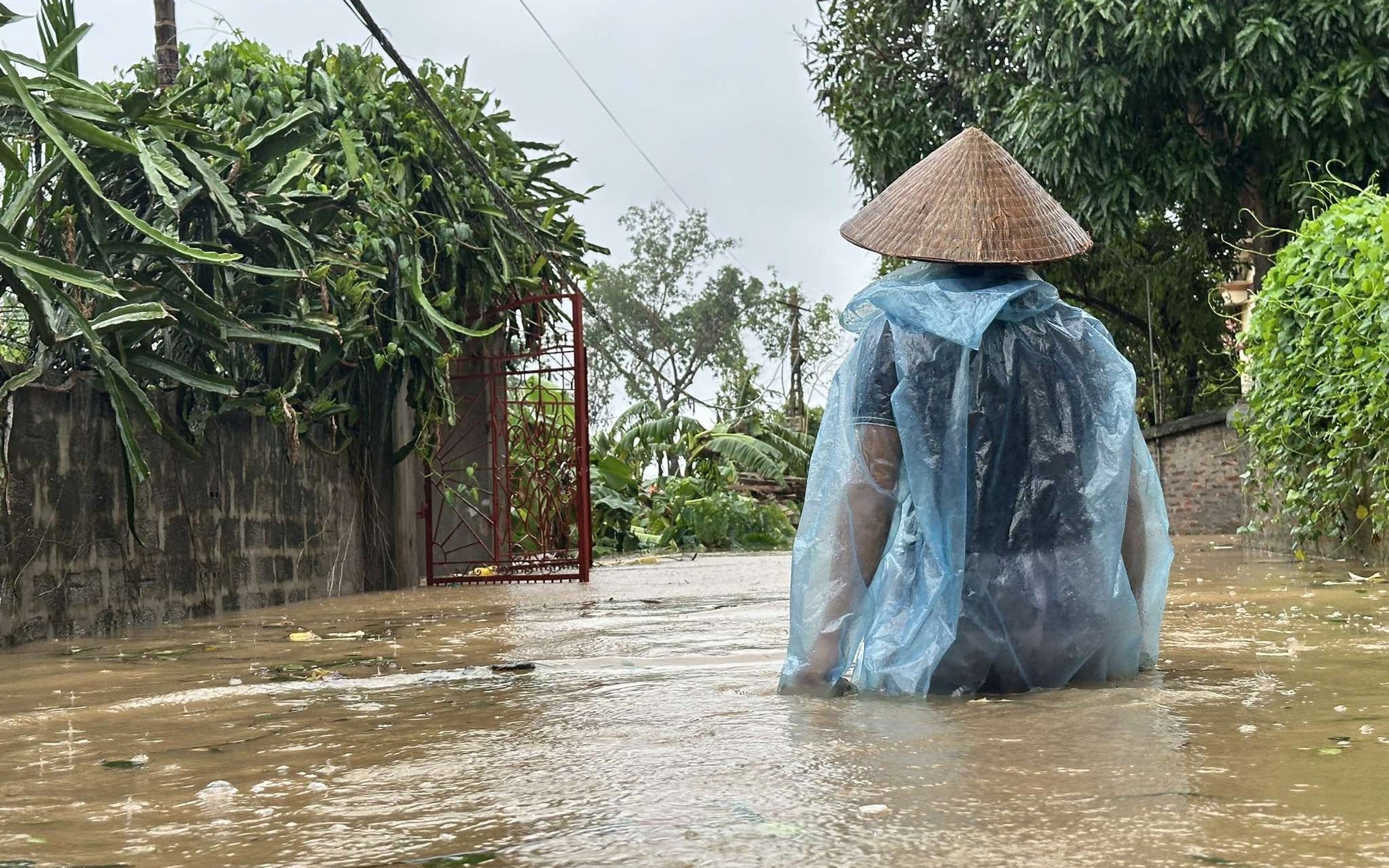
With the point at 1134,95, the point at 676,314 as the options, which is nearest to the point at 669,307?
the point at 676,314

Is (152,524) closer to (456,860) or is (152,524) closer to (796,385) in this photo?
(456,860)

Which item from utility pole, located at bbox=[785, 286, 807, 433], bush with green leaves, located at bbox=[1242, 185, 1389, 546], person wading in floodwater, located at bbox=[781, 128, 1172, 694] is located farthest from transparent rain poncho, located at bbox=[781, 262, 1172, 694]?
utility pole, located at bbox=[785, 286, 807, 433]

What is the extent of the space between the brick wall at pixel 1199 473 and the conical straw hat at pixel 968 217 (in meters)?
14.9

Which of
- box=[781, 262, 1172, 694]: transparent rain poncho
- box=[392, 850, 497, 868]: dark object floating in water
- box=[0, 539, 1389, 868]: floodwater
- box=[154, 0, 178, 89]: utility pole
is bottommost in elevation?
box=[392, 850, 497, 868]: dark object floating in water

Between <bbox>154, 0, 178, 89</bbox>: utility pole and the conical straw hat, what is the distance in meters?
8.54

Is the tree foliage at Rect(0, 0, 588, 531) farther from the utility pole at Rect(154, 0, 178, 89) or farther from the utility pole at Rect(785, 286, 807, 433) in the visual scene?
the utility pole at Rect(785, 286, 807, 433)

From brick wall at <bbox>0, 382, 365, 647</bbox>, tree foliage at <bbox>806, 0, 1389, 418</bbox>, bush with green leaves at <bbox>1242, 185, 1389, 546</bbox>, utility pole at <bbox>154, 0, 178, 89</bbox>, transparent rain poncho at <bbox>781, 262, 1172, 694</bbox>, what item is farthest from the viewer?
tree foliage at <bbox>806, 0, 1389, 418</bbox>

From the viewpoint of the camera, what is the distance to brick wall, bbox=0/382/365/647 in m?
6.48

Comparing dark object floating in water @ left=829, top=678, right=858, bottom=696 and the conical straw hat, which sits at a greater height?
the conical straw hat

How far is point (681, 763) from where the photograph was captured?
2998mm

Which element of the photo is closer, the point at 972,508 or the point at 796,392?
the point at 972,508

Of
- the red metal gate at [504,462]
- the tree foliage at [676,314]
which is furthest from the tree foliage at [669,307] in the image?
the red metal gate at [504,462]

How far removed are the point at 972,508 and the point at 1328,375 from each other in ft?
18.1

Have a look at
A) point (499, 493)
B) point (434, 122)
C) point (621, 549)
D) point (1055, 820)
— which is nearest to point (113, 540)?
point (434, 122)
